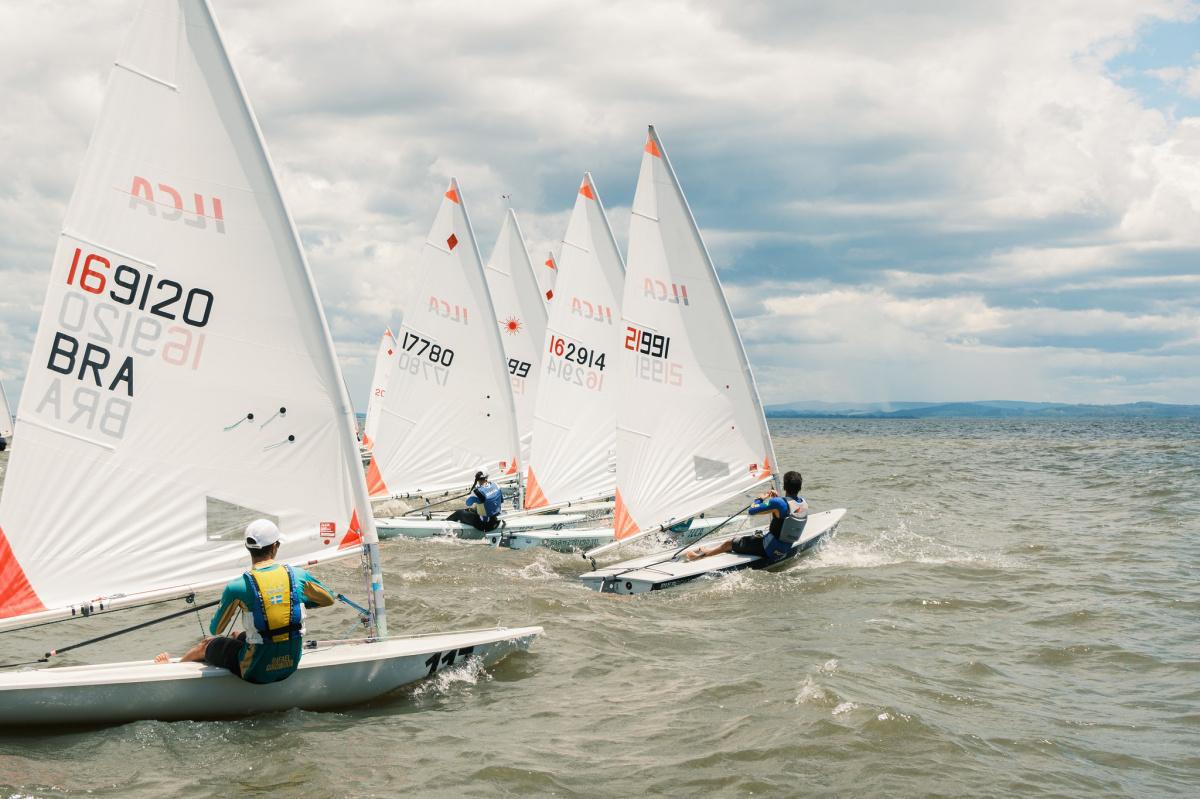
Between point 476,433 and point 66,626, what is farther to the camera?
point 476,433

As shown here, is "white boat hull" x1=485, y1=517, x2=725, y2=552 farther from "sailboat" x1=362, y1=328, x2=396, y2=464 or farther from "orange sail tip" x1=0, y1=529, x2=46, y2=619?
"sailboat" x1=362, y1=328, x2=396, y2=464

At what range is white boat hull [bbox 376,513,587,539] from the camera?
619 inches

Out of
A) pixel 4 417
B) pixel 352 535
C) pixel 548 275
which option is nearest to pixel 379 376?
pixel 548 275

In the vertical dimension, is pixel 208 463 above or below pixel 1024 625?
above

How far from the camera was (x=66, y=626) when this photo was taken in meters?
10.6

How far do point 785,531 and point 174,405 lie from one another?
761 cm

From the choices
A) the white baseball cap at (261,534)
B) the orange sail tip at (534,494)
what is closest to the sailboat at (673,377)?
the orange sail tip at (534,494)

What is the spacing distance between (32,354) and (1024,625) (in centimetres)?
945

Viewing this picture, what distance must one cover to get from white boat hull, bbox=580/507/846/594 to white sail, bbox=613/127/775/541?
108cm

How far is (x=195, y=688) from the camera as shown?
6672 millimetres

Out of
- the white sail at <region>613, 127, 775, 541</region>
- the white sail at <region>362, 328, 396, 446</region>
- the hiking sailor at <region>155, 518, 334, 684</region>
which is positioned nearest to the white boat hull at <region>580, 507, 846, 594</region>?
the white sail at <region>613, 127, 775, 541</region>

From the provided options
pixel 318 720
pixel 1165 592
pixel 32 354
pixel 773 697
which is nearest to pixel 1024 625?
pixel 1165 592

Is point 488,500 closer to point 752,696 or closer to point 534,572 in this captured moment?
point 534,572

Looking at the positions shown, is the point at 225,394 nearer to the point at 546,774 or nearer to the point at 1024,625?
the point at 546,774
